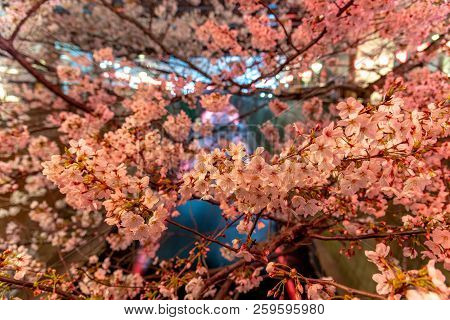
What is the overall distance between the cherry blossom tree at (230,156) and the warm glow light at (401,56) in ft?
0.12

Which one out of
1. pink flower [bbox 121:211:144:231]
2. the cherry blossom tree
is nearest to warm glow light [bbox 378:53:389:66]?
the cherry blossom tree

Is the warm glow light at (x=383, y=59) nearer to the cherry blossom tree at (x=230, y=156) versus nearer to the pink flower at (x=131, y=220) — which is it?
the cherry blossom tree at (x=230, y=156)

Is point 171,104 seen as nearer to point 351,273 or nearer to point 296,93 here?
point 296,93

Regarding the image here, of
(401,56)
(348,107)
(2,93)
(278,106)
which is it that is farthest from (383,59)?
(2,93)

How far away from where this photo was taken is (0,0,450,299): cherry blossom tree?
5.15 ft

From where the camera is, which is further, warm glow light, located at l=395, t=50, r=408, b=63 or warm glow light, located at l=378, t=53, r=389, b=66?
warm glow light, located at l=378, t=53, r=389, b=66

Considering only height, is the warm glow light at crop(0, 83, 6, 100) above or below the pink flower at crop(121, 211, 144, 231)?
above

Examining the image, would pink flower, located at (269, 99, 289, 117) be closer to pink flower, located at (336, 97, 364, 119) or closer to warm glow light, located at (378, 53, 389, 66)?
warm glow light, located at (378, 53, 389, 66)

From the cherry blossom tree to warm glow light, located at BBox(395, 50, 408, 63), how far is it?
0.12 ft

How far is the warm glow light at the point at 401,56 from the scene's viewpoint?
5333 mm

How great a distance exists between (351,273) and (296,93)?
3.90 m

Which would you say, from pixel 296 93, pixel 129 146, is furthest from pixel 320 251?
pixel 129 146

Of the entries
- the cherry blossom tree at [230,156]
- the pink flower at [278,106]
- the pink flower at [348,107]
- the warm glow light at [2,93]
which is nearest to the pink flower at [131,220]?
the cherry blossom tree at [230,156]

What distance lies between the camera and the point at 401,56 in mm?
5410
